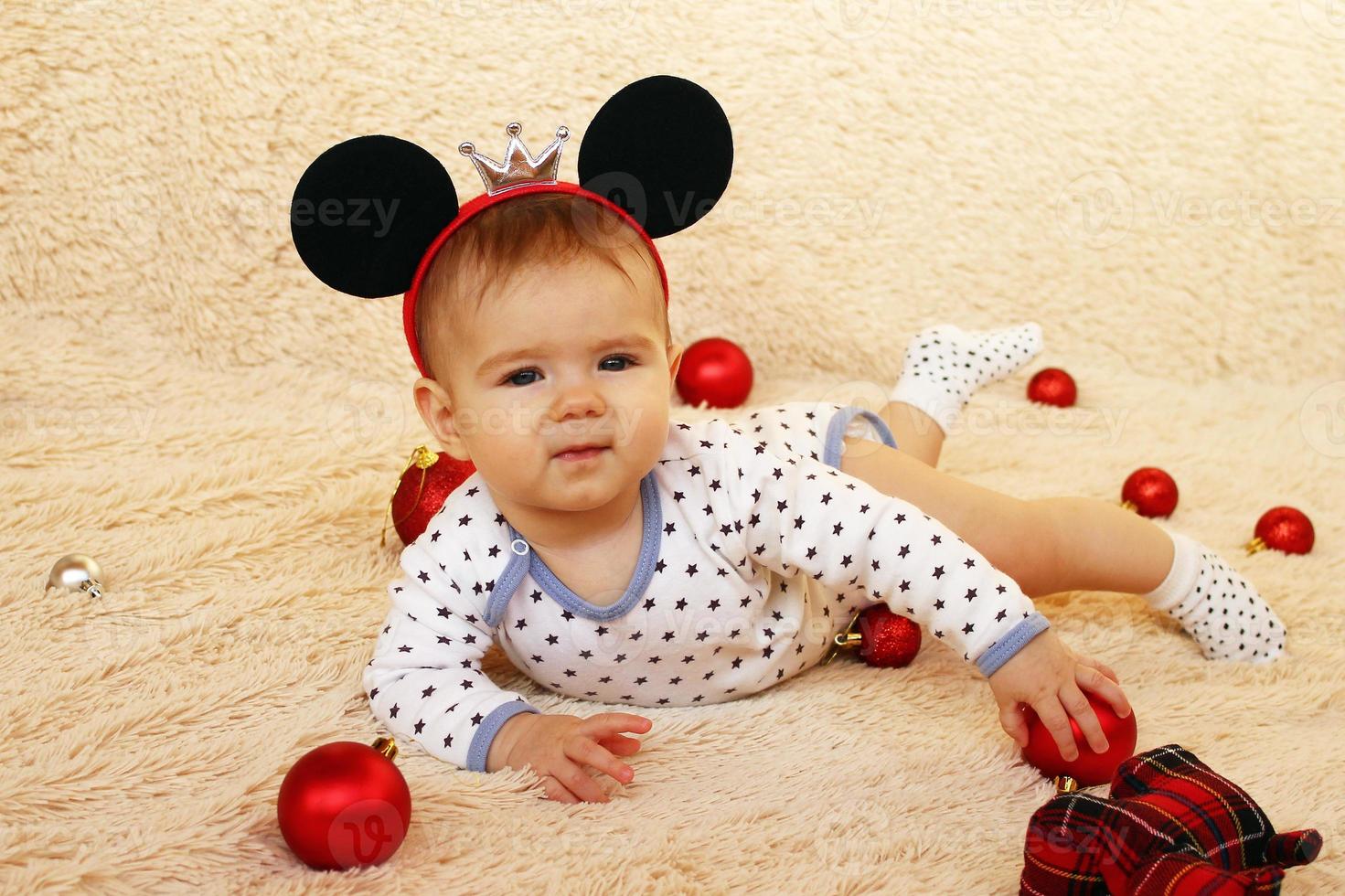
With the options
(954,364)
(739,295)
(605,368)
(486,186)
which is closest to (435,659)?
(605,368)

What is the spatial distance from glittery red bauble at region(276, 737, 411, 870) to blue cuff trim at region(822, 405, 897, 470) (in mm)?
553

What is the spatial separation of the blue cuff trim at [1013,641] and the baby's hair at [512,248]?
365mm

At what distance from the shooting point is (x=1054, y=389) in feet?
6.12

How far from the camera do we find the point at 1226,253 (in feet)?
6.44

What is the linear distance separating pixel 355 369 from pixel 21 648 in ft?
2.43

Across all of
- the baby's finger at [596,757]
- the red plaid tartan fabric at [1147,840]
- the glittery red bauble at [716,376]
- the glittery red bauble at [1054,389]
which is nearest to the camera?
the red plaid tartan fabric at [1147,840]

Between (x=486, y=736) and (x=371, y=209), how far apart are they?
16.1 inches

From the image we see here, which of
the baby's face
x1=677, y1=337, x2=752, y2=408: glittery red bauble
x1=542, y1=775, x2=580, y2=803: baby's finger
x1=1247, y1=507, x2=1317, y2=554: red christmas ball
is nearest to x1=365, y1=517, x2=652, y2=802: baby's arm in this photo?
x1=542, y1=775, x2=580, y2=803: baby's finger

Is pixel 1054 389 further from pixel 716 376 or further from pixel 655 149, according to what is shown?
pixel 655 149

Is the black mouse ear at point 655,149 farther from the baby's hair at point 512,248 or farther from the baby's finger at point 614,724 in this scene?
the baby's finger at point 614,724

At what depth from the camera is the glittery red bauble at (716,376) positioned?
5.79ft

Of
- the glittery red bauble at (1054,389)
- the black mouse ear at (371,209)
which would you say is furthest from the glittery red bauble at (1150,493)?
A: the black mouse ear at (371,209)

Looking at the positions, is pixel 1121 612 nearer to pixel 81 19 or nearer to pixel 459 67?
pixel 459 67

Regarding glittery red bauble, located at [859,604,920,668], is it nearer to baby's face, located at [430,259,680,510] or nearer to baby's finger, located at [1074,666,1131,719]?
baby's finger, located at [1074,666,1131,719]
